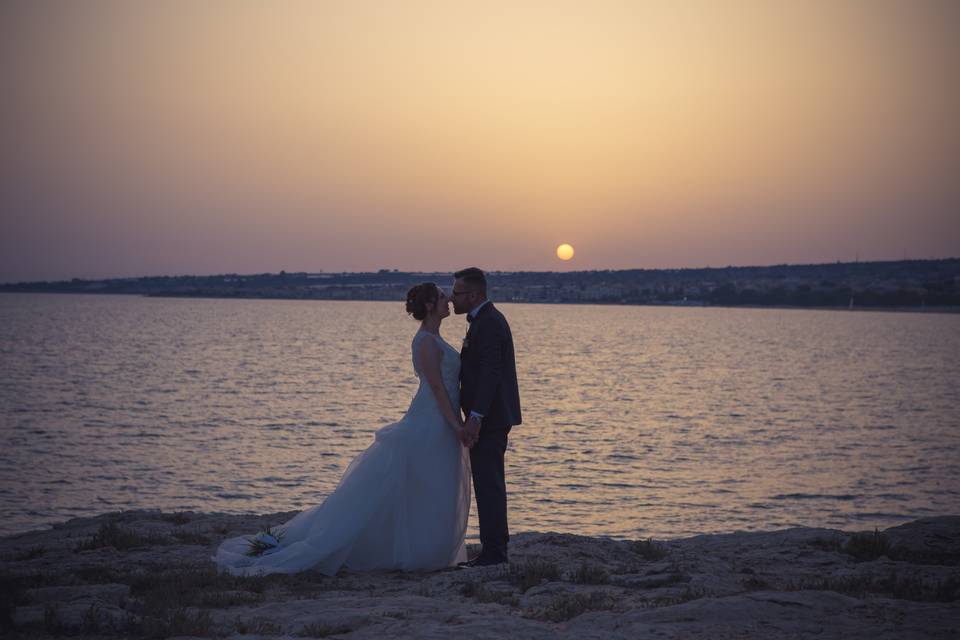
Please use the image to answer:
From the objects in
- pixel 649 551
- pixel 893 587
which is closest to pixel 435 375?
pixel 649 551

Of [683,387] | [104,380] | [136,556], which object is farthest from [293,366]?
[136,556]

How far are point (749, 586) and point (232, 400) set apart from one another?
114 ft

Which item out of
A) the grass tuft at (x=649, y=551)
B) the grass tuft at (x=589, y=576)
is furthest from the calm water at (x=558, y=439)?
the grass tuft at (x=589, y=576)

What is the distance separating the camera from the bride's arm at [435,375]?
853cm

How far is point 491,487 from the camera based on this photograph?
858cm

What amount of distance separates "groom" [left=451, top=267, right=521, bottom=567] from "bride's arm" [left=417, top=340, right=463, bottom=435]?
0.57 feet

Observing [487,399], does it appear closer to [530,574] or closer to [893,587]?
[530,574]

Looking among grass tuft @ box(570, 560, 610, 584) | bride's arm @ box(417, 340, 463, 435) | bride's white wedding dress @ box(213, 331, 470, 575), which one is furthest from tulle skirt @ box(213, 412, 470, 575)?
Result: grass tuft @ box(570, 560, 610, 584)

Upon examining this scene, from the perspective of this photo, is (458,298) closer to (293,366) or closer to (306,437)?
(306,437)

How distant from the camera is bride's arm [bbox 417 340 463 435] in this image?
8.53 metres

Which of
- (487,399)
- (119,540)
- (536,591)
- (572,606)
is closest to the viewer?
(572,606)

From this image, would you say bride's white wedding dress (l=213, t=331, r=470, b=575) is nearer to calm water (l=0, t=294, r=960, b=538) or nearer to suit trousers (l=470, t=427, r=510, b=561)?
suit trousers (l=470, t=427, r=510, b=561)

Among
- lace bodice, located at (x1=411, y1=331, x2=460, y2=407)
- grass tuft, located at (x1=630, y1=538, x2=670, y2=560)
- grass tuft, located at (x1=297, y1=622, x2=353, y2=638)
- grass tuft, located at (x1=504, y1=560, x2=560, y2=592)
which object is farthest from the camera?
grass tuft, located at (x1=630, y1=538, x2=670, y2=560)

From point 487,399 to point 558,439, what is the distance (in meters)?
21.1
